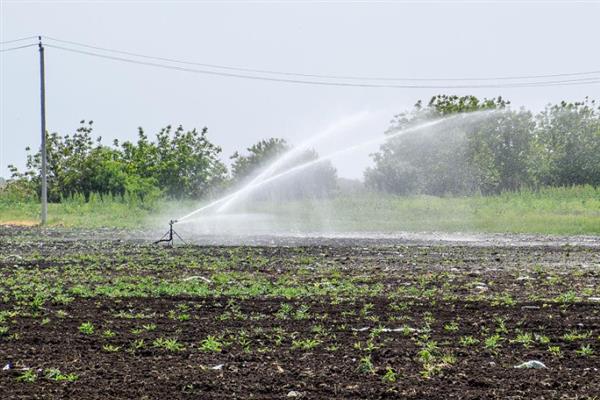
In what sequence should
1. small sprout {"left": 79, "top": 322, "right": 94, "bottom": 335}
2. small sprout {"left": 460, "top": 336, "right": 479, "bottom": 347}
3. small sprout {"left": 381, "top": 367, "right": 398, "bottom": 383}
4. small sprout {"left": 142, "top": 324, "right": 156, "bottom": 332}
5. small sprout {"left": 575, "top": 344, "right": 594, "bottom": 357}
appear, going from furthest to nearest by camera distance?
small sprout {"left": 142, "top": 324, "right": 156, "bottom": 332} < small sprout {"left": 79, "top": 322, "right": 94, "bottom": 335} < small sprout {"left": 460, "top": 336, "right": 479, "bottom": 347} < small sprout {"left": 575, "top": 344, "right": 594, "bottom": 357} < small sprout {"left": 381, "top": 367, "right": 398, "bottom": 383}

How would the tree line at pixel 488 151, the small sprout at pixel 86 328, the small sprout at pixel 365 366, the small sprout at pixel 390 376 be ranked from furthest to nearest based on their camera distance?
the tree line at pixel 488 151 → the small sprout at pixel 86 328 → the small sprout at pixel 365 366 → the small sprout at pixel 390 376

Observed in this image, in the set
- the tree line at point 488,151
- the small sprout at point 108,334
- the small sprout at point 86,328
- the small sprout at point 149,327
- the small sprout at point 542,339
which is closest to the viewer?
the small sprout at point 542,339

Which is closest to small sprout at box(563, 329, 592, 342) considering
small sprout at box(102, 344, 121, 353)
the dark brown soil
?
the dark brown soil

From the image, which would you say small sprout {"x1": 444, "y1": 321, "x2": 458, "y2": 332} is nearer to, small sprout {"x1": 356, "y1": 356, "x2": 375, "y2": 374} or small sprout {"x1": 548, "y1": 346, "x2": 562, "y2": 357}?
small sprout {"x1": 548, "y1": 346, "x2": 562, "y2": 357}

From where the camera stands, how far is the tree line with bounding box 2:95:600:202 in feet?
194

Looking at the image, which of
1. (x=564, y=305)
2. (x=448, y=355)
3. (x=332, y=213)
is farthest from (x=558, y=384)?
(x=332, y=213)

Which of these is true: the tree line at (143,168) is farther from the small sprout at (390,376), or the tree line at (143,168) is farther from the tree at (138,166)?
the small sprout at (390,376)

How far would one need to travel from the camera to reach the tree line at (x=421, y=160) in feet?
194

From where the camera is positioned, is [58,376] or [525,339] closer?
[58,376]

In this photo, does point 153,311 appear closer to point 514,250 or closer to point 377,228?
point 514,250

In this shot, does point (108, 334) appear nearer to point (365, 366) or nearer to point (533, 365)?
point (365, 366)

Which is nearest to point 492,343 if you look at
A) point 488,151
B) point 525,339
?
point 525,339

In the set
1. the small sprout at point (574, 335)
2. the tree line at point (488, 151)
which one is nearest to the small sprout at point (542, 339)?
the small sprout at point (574, 335)

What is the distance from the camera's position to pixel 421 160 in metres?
58.2
